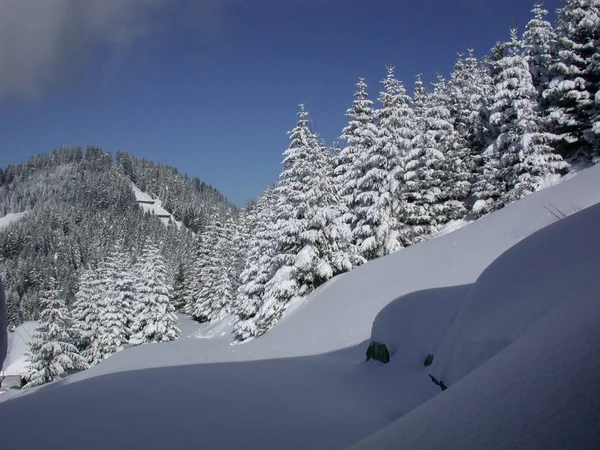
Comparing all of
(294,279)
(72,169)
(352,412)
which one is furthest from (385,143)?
(72,169)

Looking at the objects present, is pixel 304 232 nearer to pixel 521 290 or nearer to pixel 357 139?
pixel 357 139

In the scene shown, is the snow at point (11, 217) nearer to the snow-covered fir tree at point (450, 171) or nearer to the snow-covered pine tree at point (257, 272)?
the snow-covered pine tree at point (257, 272)

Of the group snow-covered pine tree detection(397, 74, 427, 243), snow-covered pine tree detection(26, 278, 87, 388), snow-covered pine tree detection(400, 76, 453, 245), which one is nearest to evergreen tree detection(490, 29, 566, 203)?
snow-covered pine tree detection(400, 76, 453, 245)

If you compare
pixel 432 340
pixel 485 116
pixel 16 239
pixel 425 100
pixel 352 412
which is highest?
pixel 16 239

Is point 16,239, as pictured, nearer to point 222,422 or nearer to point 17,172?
point 17,172

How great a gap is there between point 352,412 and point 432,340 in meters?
2.01

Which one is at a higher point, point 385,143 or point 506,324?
point 385,143

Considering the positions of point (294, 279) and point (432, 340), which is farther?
point (294, 279)

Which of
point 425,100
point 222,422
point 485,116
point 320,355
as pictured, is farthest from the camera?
point 425,100

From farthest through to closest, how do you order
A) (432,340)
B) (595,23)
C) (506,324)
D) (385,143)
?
(385,143) → (595,23) → (432,340) → (506,324)

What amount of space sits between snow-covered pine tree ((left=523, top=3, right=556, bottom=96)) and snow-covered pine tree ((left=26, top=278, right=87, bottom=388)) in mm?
35324

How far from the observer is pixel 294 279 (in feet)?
63.9

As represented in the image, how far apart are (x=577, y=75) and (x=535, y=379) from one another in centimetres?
2669

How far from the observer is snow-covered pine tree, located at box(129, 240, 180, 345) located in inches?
1244
